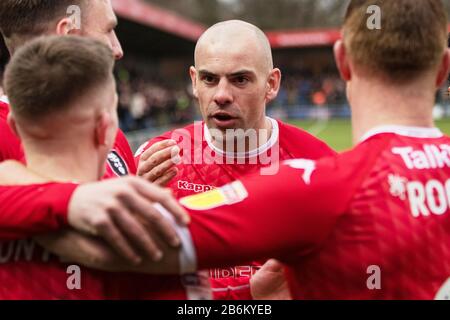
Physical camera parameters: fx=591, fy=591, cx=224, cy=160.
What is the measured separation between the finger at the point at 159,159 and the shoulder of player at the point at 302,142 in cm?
121

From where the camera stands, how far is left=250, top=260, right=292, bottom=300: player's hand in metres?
2.17

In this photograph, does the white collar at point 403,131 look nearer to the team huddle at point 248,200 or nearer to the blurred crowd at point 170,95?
the team huddle at point 248,200

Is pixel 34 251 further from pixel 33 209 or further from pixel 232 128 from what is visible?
pixel 232 128

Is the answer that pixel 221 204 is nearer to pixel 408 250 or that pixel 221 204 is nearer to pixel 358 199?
pixel 358 199

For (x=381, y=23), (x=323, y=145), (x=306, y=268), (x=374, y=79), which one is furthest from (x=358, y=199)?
(x=323, y=145)

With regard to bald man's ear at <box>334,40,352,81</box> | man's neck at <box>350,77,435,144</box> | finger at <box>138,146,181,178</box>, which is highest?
bald man's ear at <box>334,40,352,81</box>

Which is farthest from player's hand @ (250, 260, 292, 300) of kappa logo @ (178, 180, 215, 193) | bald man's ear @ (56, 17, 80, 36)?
bald man's ear @ (56, 17, 80, 36)

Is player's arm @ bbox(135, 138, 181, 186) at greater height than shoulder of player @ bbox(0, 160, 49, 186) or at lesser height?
greater

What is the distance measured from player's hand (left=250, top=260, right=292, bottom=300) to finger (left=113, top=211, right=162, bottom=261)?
0.62 meters

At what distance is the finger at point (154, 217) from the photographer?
1609 mm

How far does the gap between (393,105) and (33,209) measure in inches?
44.4

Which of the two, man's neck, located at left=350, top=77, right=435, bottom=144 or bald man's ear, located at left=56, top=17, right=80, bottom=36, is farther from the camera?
bald man's ear, located at left=56, top=17, right=80, bottom=36

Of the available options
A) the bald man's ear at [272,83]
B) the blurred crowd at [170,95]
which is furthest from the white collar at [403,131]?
the blurred crowd at [170,95]

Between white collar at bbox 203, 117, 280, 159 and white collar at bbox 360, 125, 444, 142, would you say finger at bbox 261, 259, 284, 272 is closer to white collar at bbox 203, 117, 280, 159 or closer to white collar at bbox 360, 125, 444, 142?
white collar at bbox 360, 125, 444, 142
